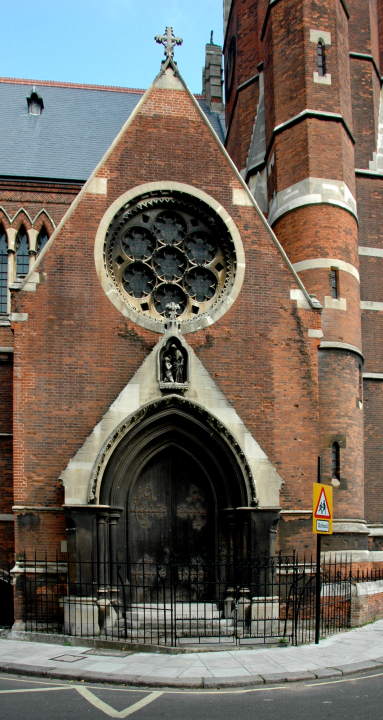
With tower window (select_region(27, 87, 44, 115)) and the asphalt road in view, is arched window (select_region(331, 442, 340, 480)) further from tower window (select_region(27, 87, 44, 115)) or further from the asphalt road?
tower window (select_region(27, 87, 44, 115))

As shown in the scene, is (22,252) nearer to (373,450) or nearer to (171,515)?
(171,515)

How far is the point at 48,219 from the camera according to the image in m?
22.9

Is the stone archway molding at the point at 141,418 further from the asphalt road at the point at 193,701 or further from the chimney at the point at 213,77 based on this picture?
the chimney at the point at 213,77

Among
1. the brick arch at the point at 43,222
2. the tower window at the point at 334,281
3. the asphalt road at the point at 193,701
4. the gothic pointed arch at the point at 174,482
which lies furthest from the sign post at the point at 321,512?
the brick arch at the point at 43,222

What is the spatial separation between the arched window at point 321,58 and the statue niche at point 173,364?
29.6 feet

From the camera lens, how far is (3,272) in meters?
22.2

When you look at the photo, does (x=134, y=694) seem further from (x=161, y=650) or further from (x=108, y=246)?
(x=108, y=246)

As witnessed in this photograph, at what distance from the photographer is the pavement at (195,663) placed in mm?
11008

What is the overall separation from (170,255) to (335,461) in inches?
232

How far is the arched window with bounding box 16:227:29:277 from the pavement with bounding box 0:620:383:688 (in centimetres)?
1118

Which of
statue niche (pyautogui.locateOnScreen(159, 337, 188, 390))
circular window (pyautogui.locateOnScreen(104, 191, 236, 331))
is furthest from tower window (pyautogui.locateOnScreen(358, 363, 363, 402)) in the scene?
statue niche (pyautogui.locateOnScreen(159, 337, 188, 390))

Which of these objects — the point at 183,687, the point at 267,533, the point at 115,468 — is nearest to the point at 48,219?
the point at 115,468

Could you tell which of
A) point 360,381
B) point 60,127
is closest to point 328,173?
point 360,381

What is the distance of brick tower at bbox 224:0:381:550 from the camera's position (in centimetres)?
1816
